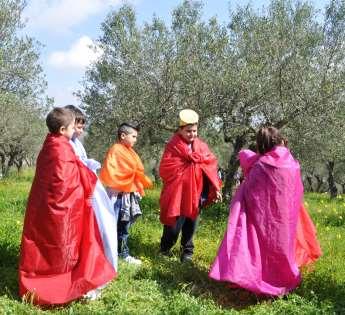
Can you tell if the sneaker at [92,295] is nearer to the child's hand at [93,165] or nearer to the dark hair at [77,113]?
the child's hand at [93,165]

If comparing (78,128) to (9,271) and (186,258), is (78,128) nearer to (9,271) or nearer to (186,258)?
(9,271)

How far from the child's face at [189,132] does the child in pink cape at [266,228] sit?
147 cm

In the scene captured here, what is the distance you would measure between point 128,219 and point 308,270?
2.48 m

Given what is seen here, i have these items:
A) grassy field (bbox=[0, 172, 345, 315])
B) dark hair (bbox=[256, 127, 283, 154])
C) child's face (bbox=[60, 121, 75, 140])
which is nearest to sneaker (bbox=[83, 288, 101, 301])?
grassy field (bbox=[0, 172, 345, 315])

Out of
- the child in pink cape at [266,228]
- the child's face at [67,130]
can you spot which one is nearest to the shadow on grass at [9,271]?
the child's face at [67,130]

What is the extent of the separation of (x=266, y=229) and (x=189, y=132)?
2.03 meters

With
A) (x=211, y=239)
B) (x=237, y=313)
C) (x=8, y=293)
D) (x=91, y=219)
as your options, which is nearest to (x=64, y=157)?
(x=91, y=219)

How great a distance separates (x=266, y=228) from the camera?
20.9 ft

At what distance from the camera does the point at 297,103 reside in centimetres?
1284

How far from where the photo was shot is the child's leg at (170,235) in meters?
7.98

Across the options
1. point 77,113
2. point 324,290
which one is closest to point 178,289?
point 324,290

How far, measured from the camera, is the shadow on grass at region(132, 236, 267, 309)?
6.41 m

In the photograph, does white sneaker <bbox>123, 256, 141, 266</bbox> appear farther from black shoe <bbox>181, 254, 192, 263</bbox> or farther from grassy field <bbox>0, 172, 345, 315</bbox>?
black shoe <bbox>181, 254, 192, 263</bbox>

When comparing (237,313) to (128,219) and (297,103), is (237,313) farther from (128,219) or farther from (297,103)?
(297,103)
